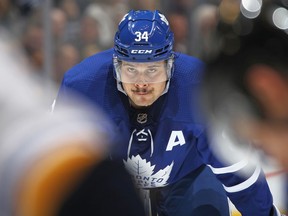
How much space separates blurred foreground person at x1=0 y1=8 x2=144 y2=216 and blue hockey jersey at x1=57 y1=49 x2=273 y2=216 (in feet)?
6.58

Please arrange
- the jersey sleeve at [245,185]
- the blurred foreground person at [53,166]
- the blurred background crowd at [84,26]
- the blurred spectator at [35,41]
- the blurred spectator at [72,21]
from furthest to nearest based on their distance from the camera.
Result: the blurred spectator at [72,21]
the blurred background crowd at [84,26]
the blurred spectator at [35,41]
the jersey sleeve at [245,185]
the blurred foreground person at [53,166]

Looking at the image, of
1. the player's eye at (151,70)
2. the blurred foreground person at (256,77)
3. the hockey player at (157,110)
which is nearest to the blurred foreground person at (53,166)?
the blurred foreground person at (256,77)

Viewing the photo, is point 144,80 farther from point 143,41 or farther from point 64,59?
point 64,59

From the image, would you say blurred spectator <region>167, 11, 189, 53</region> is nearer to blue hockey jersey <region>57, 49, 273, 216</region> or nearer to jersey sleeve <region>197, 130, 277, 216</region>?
blue hockey jersey <region>57, 49, 273, 216</region>

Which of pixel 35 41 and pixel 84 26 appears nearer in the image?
pixel 35 41

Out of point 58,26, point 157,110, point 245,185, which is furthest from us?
point 58,26

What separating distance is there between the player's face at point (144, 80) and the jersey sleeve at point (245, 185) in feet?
0.89

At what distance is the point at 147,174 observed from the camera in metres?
3.33

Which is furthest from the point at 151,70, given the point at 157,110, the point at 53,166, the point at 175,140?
the point at 53,166

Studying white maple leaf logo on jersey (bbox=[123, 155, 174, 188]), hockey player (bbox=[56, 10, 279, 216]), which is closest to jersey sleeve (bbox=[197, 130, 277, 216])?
hockey player (bbox=[56, 10, 279, 216])

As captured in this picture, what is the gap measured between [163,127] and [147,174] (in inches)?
8.6

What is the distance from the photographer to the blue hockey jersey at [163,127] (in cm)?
320

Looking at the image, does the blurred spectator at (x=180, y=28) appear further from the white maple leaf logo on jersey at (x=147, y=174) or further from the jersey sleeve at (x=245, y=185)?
the jersey sleeve at (x=245, y=185)

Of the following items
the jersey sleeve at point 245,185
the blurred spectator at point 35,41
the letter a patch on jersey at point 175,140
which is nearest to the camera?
the jersey sleeve at point 245,185
